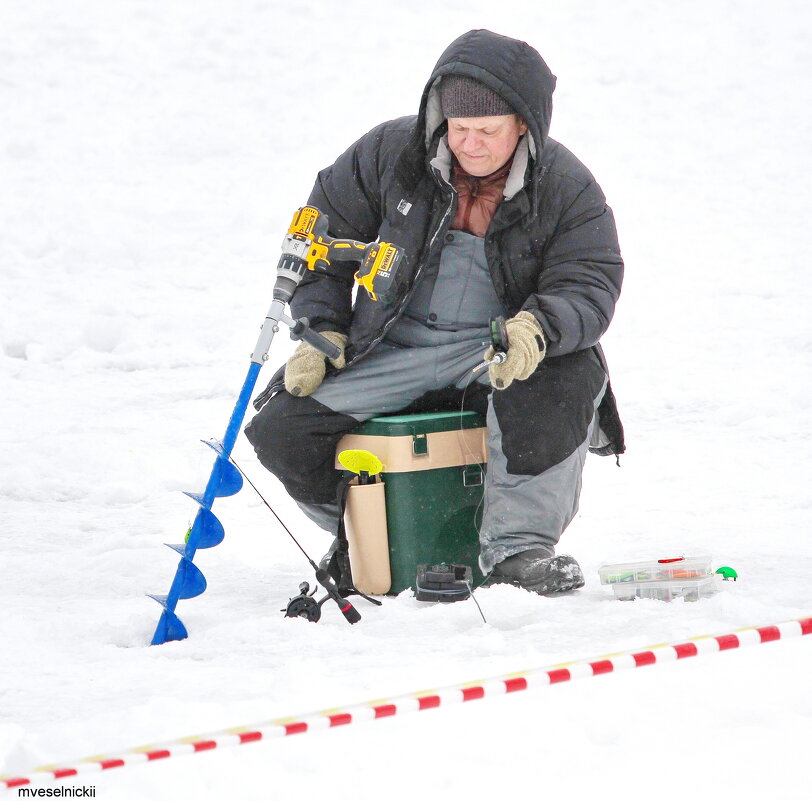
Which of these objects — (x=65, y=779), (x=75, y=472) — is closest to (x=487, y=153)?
(x=65, y=779)

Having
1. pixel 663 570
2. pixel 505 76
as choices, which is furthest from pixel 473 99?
pixel 663 570

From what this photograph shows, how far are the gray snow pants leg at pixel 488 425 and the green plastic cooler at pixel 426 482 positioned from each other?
0.09 meters

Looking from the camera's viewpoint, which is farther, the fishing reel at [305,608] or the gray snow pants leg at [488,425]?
the gray snow pants leg at [488,425]

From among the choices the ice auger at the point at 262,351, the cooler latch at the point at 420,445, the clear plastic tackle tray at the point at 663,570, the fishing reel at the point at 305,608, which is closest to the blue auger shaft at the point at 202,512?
the ice auger at the point at 262,351

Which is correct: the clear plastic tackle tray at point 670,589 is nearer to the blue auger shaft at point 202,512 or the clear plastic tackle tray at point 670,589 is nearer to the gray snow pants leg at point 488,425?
the gray snow pants leg at point 488,425

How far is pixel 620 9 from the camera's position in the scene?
11.5 meters

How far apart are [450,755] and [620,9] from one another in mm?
10935

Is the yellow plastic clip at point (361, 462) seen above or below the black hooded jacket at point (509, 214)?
below

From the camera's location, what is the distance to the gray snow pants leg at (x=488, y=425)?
2900 millimetres

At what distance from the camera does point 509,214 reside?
2975 millimetres

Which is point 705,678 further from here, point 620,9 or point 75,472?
point 620,9

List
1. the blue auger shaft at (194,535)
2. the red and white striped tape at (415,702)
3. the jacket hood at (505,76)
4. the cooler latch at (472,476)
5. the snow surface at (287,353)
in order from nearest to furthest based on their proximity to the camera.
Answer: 1. the red and white striped tape at (415,702)
2. the snow surface at (287,353)
3. the blue auger shaft at (194,535)
4. the jacket hood at (505,76)
5. the cooler latch at (472,476)

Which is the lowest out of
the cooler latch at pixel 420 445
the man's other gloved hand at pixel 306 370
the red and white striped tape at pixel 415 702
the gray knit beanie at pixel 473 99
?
the red and white striped tape at pixel 415 702

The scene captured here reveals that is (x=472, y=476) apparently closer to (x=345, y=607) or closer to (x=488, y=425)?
(x=488, y=425)
